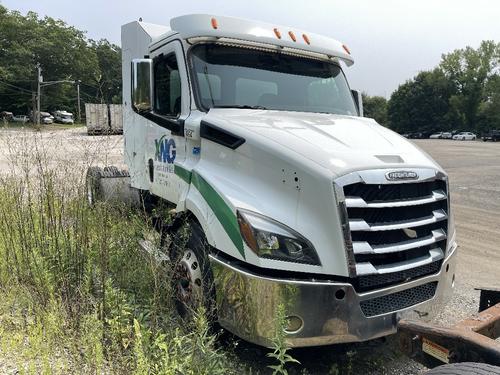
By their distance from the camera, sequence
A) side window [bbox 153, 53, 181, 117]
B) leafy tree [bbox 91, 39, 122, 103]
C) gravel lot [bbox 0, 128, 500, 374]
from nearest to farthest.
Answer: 1. gravel lot [bbox 0, 128, 500, 374]
2. side window [bbox 153, 53, 181, 117]
3. leafy tree [bbox 91, 39, 122, 103]

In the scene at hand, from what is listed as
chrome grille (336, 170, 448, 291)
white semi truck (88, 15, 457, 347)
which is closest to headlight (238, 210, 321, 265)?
white semi truck (88, 15, 457, 347)

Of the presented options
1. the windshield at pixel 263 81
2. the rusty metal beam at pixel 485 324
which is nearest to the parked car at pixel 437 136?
the windshield at pixel 263 81

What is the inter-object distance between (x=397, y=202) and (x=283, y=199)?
0.82 meters

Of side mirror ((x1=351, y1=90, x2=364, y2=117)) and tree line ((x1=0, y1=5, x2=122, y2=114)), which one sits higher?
tree line ((x1=0, y1=5, x2=122, y2=114))

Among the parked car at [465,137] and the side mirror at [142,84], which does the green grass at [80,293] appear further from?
the parked car at [465,137]

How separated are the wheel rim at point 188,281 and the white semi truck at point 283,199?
0.6 inches

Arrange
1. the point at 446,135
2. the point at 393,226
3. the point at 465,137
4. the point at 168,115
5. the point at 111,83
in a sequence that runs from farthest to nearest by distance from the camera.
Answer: the point at 446,135, the point at 465,137, the point at 111,83, the point at 168,115, the point at 393,226

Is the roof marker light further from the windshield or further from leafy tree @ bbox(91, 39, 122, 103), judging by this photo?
leafy tree @ bbox(91, 39, 122, 103)

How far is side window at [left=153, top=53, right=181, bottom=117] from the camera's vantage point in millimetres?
4680

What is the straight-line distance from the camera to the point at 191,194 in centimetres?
402

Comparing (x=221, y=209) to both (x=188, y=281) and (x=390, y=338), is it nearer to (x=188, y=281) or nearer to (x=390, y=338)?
(x=188, y=281)

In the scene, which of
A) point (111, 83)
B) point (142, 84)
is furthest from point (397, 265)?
point (111, 83)

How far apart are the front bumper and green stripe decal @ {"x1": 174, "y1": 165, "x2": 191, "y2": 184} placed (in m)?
1.11

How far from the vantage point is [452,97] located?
8569cm
